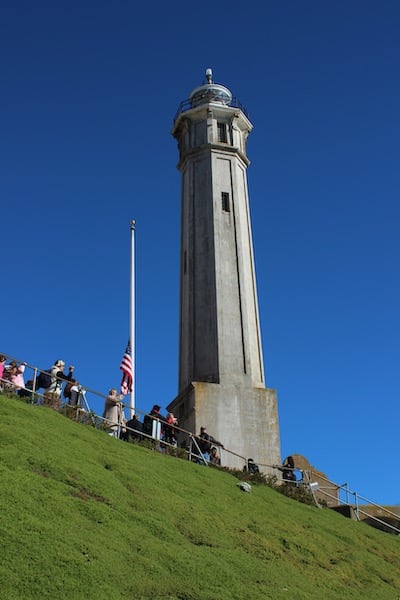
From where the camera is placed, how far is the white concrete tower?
30.3m

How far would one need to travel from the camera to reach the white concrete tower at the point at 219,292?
30.3 m

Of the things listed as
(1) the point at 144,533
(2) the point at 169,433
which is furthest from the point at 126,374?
(1) the point at 144,533

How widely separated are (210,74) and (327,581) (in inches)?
1256

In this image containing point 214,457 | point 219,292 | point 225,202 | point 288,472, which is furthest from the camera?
point 225,202

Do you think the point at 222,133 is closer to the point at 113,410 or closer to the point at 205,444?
the point at 205,444

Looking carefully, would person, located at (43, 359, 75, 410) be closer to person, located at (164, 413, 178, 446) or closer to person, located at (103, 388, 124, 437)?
person, located at (103, 388, 124, 437)

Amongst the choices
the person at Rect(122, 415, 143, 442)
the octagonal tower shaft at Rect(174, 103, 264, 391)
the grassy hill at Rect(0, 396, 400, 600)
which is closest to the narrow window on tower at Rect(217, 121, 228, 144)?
the octagonal tower shaft at Rect(174, 103, 264, 391)

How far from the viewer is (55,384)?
72.6 ft

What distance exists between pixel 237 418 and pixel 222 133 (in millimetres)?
15542

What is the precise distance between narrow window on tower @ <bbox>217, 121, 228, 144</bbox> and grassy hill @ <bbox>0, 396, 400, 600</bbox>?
20.6 m

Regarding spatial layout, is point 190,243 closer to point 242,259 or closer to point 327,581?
point 242,259

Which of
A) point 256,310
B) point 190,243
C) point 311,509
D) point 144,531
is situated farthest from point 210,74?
point 144,531

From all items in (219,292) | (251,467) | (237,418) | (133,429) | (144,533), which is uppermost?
(219,292)

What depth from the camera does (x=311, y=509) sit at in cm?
2436
